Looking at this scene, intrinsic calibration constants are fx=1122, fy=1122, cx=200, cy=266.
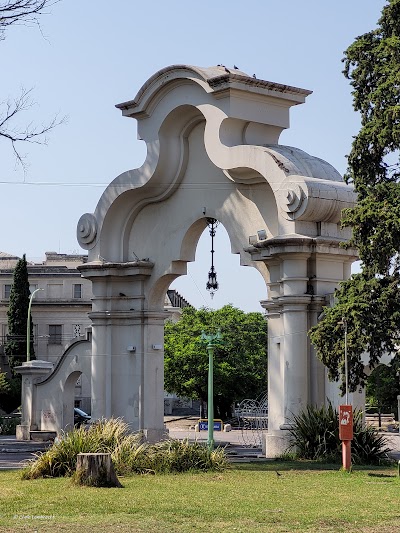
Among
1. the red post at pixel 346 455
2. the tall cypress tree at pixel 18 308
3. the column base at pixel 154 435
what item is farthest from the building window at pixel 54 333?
the red post at pixel 346 455

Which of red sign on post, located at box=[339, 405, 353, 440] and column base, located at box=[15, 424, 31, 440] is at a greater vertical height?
red sign on post, located at box=[339, 405, 353, 440]

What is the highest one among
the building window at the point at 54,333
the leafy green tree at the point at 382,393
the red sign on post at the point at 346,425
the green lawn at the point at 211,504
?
the building window at the point at 54,333

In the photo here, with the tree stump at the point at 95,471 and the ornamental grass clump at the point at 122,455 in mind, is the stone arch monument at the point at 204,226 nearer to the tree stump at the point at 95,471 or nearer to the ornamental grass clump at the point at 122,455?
the ornamental grass clump at the point at 122,455

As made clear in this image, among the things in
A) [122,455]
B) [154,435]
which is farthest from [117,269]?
[122,455]

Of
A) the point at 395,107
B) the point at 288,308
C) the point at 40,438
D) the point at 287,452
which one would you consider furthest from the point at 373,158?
the point at 40,438

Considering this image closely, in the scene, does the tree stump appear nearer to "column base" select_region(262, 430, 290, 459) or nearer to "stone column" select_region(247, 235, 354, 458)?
"column base" select_region(262, 430, 290, 459)

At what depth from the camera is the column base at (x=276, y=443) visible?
2562cm

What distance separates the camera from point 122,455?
2067 cm

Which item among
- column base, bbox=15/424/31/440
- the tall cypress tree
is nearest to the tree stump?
column base, bbox=15/424/31/440

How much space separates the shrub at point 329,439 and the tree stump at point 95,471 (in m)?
7.27

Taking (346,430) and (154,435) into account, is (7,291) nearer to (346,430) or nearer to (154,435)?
(154,435)

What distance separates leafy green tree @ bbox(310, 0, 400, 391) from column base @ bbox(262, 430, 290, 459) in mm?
2855

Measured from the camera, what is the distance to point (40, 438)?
3844 cm

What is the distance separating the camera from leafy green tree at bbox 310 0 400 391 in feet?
71.7
